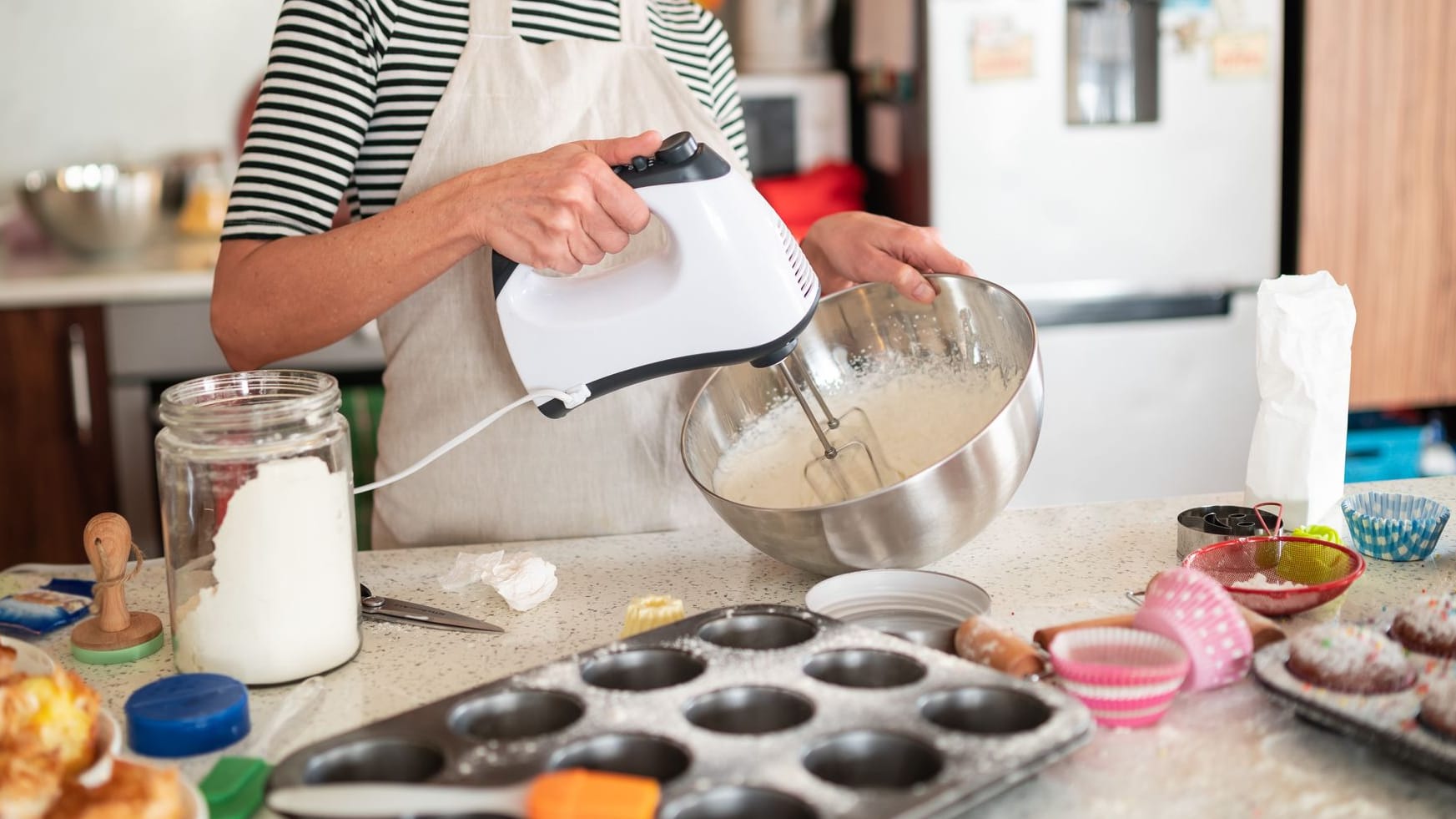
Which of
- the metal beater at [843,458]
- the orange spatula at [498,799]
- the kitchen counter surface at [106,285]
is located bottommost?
the orange spatula at [498,799]

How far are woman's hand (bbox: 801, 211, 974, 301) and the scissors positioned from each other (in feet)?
1.52

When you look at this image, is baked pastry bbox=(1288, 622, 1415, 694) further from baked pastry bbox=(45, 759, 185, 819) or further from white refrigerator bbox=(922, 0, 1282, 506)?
white refrigerator bbox=(922, 0, 1282, 506)

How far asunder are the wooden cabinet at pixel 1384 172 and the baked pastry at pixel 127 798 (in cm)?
229

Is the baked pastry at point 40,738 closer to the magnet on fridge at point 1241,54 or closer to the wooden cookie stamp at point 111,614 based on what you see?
the wooden cookie stamp at point 111,614

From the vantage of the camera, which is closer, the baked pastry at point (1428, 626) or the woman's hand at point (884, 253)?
the baked pastry at point (1428, 626)

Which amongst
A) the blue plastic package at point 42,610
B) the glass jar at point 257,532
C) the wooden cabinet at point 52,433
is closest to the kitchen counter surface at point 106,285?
the wooden cabinet at point 52,433

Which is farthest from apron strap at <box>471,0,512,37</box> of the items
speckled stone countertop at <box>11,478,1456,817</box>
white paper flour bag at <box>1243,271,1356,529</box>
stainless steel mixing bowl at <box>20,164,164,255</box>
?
stainless steel mixing bowl at <box>20,164,164,255</box>

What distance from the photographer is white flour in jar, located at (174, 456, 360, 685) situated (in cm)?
85

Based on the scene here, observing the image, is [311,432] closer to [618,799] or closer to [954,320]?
[618,799]

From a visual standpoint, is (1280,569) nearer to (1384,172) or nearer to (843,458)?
(843,458)

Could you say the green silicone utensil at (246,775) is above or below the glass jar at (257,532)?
below

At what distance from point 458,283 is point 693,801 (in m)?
0.76

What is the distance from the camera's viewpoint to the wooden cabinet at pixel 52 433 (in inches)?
90.8

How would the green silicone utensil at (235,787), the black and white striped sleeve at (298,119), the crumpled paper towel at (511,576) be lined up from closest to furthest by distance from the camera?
the green silicone utensil at (235,787) < the crumpled paper towel at (511,576) < the black and white striped sleeve at (298,119)
